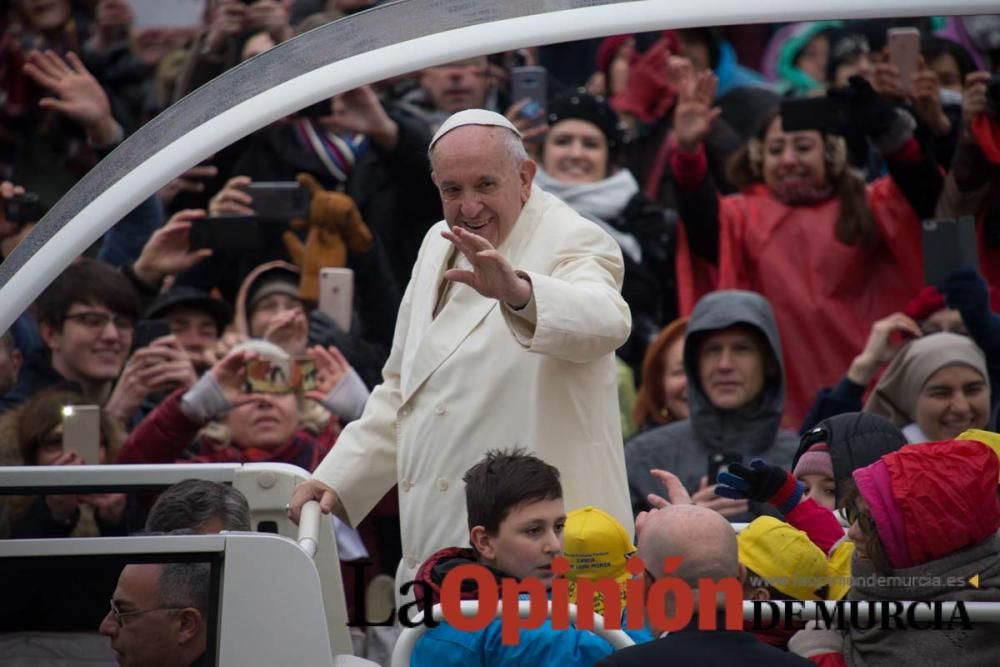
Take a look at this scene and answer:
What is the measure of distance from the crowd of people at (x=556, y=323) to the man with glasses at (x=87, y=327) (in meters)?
0.01

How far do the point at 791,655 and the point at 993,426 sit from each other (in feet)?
9.02

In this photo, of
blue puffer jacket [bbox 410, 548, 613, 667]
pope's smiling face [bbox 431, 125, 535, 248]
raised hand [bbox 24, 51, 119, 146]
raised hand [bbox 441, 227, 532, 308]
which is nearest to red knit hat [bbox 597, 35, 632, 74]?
raised hand [bbox 24, 51, 119, 146]

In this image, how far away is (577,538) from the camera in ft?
12.6

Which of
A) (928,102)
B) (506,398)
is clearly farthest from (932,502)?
(928,102)

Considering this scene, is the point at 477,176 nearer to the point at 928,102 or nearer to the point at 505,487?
the point at 505,487

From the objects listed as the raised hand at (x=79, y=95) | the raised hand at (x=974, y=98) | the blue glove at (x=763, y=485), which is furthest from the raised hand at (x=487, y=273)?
the raised hand at (x=79, y=95)

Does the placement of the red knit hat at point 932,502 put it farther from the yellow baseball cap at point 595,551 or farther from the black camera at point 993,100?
the black camera at point 993,100

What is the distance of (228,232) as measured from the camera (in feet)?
22.1

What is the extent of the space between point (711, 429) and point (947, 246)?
104 cm

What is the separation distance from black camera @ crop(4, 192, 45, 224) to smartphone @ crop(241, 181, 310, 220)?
93cm

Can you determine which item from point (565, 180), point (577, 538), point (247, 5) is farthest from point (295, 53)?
point (247, 5)

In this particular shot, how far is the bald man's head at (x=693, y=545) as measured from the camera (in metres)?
3.20

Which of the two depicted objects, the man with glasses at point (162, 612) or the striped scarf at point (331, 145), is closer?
the man with glasses at point (162, 612)

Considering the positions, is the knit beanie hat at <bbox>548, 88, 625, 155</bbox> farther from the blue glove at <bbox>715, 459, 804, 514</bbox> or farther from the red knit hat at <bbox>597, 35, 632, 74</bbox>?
the blue glove at <bbox>715, 459, 804, 514</bbox>
